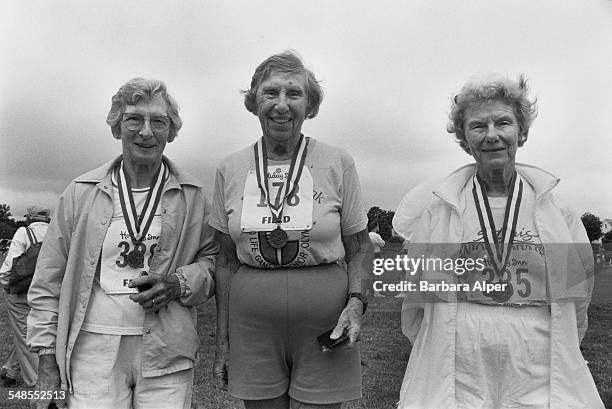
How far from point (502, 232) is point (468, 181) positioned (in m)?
0.21

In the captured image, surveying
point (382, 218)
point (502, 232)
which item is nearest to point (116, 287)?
point (382, 218)

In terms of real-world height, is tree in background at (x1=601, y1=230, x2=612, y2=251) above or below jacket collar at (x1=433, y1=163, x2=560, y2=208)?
below

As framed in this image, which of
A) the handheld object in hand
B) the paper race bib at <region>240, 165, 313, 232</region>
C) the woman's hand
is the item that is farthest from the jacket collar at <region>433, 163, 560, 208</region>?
the woman's hand

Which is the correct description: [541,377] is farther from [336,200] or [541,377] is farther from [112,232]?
[112,232]

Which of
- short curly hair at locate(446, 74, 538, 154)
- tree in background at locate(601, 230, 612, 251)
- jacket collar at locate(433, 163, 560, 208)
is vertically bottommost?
tree in background at locate(601, 230, 612, 251)

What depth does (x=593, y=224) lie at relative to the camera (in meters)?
2.12

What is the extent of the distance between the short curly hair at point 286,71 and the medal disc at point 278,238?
43 centimetres

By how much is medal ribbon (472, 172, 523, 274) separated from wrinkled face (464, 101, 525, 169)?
0.09 meters

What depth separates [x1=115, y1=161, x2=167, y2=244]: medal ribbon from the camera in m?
1.62

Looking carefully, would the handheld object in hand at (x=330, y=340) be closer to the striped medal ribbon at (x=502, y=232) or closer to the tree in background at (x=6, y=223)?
the striped medal ribbon at (x=502, y=232)

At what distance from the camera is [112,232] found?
161cm

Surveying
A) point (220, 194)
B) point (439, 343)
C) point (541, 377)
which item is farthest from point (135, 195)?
point (541, 377)

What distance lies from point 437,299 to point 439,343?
13cm

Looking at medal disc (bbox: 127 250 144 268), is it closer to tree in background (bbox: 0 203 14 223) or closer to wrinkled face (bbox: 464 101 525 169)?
wrinkled face (bbox: 464 101 525 169)
